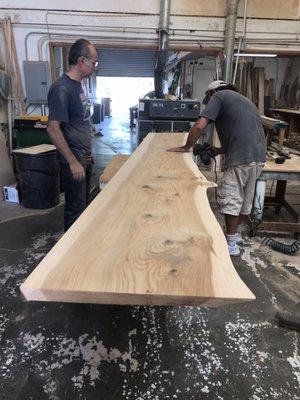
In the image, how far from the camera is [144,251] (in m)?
1.02

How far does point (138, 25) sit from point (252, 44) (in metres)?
1.75

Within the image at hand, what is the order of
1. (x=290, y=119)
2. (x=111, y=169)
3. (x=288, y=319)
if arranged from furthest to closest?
(x=290, y=119), (x=111, y=169), (x=288, y=319)

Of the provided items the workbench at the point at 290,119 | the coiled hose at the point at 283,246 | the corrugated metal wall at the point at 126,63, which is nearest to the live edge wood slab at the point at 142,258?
the coiled hose at the point at 283,246

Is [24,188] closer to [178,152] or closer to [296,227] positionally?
[178,152]

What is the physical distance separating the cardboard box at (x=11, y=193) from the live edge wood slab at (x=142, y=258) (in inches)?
114

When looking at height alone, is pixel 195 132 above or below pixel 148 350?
above

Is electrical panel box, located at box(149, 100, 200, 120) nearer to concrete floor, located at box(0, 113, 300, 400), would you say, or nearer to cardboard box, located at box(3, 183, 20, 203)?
cardboard box, located at box(3, 183, 20, 203)

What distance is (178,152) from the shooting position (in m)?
2.53

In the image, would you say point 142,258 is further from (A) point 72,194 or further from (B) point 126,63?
(B) point 126,63

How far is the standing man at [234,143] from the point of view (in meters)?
2.45

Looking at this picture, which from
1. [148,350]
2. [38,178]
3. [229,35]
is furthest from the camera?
[229,35]

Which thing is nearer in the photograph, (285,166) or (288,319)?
(288,319)

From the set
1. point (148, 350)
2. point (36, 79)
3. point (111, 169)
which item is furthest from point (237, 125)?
point (36, 79)

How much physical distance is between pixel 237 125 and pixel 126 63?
12.2m
